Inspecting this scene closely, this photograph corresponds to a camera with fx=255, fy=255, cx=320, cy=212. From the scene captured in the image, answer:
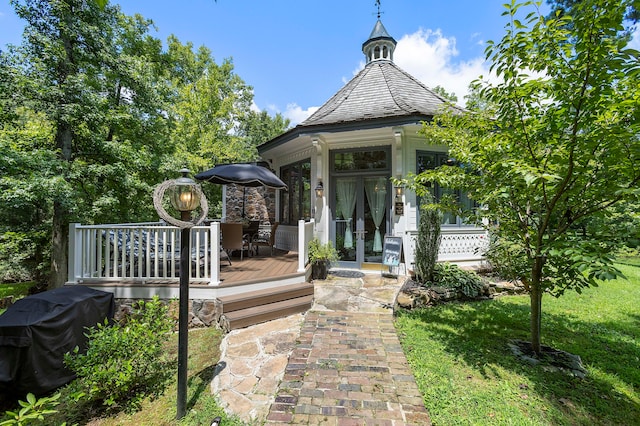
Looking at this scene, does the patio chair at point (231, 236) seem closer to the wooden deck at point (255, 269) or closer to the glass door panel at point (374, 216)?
the wooden deck at point (255, 269)

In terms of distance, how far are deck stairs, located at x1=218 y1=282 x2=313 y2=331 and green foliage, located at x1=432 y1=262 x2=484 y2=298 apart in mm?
2842

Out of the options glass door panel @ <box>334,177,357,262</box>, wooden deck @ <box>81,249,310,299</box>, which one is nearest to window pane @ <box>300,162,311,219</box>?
glass door panel @ <box>334,177,357,262</box>

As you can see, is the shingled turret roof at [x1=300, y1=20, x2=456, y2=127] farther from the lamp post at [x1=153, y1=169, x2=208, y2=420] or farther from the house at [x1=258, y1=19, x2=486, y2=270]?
the lamp post at [x1=153, y1=169, x2=208, y2=420]

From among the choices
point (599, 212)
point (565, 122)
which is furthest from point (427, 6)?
point (599, 212)

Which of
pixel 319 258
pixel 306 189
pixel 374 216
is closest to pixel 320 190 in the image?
pixel 306 189

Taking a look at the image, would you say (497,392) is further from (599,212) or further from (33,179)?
(33,179)

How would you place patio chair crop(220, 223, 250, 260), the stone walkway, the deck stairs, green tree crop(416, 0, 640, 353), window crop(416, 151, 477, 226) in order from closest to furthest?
green tree crop(416, 0, 640, 353) < the stone walkway < the deck stairs < patio chair crop(220, 223, 250, 260) < window crop(416, 151, 477, 226)

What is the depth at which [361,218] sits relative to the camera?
257 inches

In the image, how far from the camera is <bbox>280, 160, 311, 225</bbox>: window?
7.56 meters

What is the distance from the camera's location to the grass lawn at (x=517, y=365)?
91.7 inches

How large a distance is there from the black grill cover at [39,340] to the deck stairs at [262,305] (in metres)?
1.80

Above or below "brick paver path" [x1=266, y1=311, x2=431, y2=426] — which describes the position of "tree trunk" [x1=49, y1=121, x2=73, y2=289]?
above

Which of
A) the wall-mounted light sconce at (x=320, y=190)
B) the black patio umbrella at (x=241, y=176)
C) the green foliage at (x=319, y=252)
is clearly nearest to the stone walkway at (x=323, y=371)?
the green foliage at (x=319, y=252)

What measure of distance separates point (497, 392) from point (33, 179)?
29.2ft
